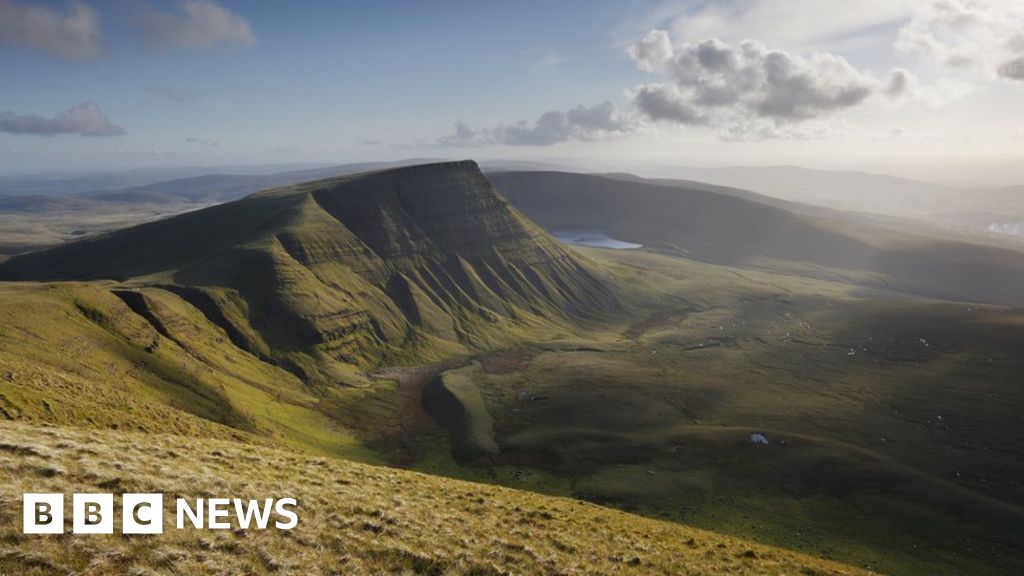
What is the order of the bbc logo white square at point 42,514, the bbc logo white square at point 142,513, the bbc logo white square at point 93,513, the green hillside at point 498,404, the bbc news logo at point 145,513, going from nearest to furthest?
the bbc logo white square at point 42,514
the bbc news logo at point 145,513
the bbc logo white square at point 93,513
the bbc logo white square at point 142,513
the green hillside at point 498,404

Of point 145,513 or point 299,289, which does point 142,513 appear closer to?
point 145,513

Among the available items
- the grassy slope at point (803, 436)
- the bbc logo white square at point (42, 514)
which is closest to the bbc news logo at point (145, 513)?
the bbc logo white square at point (42, 514)

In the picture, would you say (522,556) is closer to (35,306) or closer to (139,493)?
(139,493)

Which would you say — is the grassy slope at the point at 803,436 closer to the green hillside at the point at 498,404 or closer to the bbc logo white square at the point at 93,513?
the green hillside at the point at 498,404

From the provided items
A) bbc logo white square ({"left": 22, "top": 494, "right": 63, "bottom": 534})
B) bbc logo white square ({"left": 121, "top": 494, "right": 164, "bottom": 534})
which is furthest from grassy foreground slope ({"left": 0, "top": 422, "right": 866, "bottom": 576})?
bbc logo white square ({"left": 121, "top": 494, "right": 164, "bottom": 534})

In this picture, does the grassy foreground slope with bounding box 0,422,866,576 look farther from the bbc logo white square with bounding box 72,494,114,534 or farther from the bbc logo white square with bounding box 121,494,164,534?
the bbc logo white square with bounding box 72,494,114,534

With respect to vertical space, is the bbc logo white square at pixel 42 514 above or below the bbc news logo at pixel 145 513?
above
